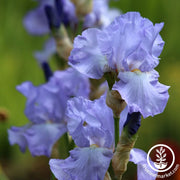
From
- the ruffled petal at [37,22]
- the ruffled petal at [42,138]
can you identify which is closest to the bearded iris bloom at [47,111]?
the ruffled petal at [42,138]

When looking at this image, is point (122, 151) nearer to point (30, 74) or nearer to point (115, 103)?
point (115, 103)

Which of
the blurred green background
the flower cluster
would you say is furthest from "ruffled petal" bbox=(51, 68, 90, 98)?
the blurred green background

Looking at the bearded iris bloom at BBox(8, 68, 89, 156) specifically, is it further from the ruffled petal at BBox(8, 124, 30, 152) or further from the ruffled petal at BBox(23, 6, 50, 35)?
the ruffled petal at BBox(23, 6, 50, 35)

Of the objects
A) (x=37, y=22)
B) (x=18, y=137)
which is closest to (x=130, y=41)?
(x=18, y=137)

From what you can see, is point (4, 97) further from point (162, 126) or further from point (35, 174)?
point (162, 126)


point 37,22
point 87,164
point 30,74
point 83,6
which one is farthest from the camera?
point 30,74

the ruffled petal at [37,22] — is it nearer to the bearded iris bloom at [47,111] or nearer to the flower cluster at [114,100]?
the bearded iris bloom at [47,111]
